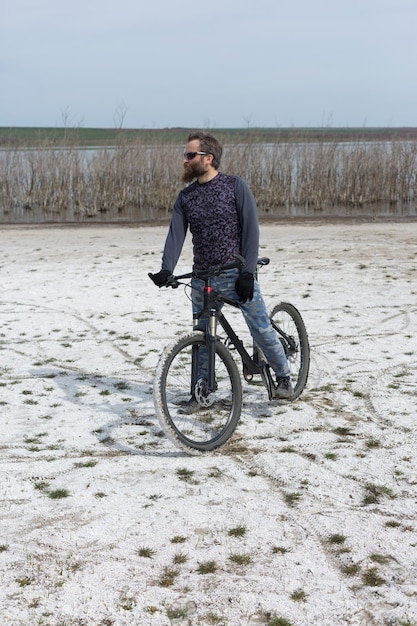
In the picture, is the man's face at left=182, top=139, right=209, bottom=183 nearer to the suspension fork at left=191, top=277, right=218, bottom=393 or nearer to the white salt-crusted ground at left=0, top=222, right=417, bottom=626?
the suspension fork at left=191, top=277, right=218, bottom=393

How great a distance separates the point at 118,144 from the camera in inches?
812

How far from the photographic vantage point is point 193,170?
468 cm

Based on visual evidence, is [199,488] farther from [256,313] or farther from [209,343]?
[256,313]

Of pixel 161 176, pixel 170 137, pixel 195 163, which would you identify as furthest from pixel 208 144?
pixel 170 137

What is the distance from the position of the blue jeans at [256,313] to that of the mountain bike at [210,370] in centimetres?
6

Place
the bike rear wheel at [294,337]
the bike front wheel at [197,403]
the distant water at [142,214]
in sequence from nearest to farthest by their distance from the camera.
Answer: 1. the bike front wheel at [197,403]
2. the bike rear wheel at [294,337]
3. the distant water at [142,214]

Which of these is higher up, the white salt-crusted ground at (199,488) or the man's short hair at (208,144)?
the man's short hair at (208,144)

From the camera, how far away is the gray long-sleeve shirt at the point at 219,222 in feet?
15.4

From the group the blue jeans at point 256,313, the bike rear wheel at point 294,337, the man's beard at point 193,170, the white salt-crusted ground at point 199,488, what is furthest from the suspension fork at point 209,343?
the bike rear wheel at point 294,337

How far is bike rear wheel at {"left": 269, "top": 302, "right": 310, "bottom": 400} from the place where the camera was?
556 centimetres

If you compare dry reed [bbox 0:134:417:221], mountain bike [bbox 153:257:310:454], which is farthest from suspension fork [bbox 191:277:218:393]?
dry reed [bbox 0:134:417:221]

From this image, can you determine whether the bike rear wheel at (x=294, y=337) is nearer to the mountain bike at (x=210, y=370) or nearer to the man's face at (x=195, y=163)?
the mountain bike at (x=210, y=370)

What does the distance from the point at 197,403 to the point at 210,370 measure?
0.49 metres

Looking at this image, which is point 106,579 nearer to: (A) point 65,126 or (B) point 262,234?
(B) point 262,234
